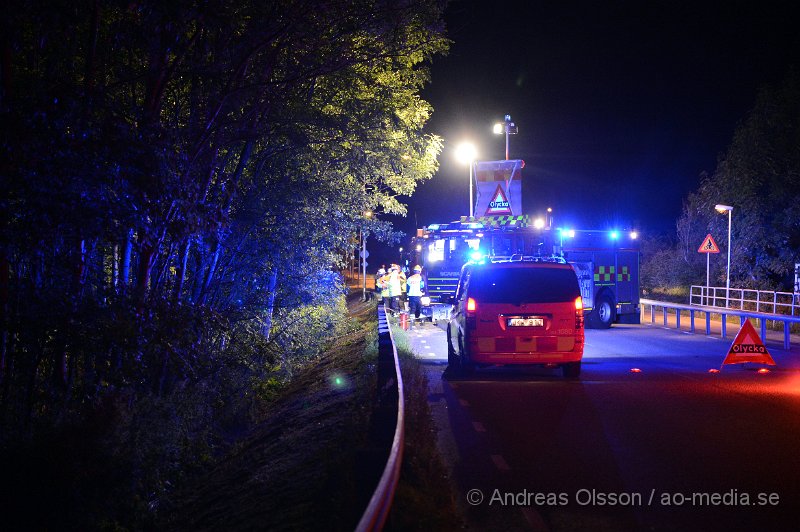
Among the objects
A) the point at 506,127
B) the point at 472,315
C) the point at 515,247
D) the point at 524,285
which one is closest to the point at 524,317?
the point at 524,285

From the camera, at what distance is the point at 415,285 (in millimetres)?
25891

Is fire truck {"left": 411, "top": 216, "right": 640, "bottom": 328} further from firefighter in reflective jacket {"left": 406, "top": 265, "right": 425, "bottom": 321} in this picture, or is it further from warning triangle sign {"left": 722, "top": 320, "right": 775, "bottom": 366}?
warning triangle sign {"left": 722, "top": 320, "right": 775, "bottom": 366}

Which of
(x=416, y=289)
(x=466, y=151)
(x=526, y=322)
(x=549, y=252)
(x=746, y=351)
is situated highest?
(x=466, y=151)

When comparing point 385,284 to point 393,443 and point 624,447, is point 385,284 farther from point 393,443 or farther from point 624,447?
point 393,443

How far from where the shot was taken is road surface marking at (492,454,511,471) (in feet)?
23.4

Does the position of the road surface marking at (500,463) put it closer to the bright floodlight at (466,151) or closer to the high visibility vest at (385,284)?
the high visibility vest at (385,284)

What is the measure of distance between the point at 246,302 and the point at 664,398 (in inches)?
345

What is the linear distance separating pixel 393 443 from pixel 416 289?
2061 cm

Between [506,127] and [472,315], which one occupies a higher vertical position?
[506,127]

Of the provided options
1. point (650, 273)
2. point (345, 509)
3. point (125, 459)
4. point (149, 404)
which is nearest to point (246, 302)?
point (149, 404)

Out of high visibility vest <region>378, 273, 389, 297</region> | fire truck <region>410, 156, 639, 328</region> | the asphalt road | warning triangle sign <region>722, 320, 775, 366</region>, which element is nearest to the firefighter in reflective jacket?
fire truck <region>410, 156, 639, 328</region>

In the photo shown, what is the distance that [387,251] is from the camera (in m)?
89.4

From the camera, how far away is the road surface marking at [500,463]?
7141mm

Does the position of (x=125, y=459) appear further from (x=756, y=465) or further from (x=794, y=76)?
(x=794, y=76)
